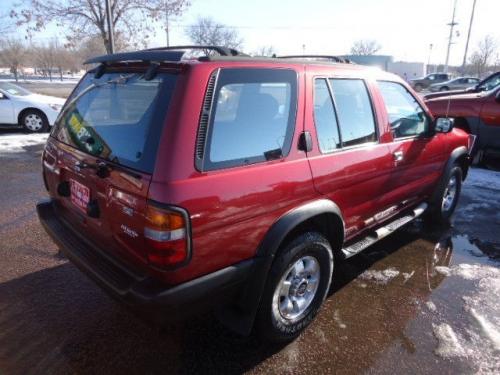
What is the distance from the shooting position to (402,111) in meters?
3.64

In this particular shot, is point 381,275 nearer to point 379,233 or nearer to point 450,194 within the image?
point 379,233

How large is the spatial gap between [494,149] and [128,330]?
7.39 meters

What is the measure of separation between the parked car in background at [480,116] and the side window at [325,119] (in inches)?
211

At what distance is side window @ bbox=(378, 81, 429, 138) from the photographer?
3.44 metres

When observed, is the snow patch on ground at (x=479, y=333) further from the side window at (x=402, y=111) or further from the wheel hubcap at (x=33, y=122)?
the wheel hubcap at (x=33, y=122)

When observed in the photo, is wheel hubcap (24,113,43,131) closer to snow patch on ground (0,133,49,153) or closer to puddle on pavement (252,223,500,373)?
snow patch on ground (0,133,49,153)

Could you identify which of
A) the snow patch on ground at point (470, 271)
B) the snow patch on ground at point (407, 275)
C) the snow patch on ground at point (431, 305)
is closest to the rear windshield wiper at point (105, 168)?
the snow patch on ground at point (431, 305)

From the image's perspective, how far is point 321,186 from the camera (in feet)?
8.44

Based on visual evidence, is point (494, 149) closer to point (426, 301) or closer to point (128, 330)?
point (426, 301)

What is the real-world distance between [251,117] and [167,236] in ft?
2.82

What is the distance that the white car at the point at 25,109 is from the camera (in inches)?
385

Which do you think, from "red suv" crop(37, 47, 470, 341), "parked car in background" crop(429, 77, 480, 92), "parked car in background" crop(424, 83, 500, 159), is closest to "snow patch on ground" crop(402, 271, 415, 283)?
"red suv" crop(37, 47, 470, 341)

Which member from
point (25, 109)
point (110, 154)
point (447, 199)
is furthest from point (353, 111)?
point (25, 109)

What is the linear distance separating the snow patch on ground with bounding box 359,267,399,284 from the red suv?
19.3 inches
